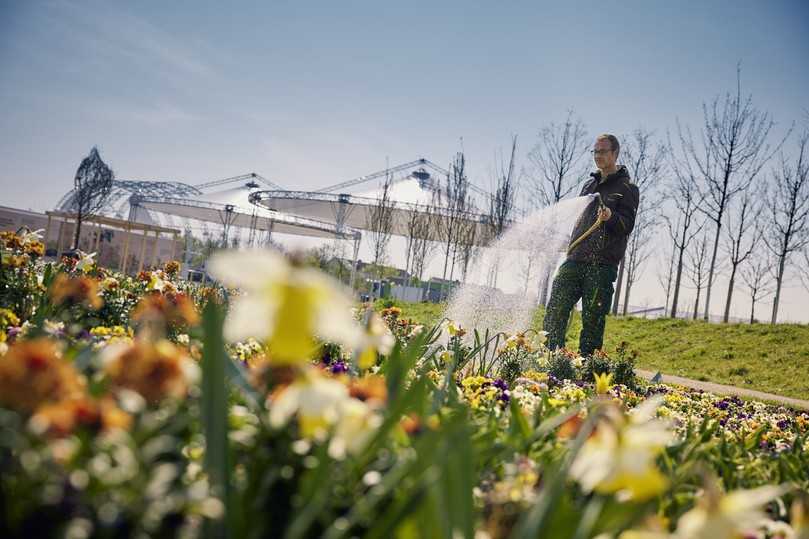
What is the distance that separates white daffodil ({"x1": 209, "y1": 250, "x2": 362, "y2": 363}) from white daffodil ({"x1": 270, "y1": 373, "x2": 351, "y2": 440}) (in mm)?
134

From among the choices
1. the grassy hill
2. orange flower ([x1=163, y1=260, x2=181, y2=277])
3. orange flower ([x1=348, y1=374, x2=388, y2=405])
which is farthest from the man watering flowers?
orange flower ([x1=348, y1=374, x2=388, y2=405])

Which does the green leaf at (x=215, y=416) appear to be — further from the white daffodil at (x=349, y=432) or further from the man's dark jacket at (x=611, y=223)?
the man's dark jacket at (x=611, y=223)

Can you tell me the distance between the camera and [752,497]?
2.08 ft

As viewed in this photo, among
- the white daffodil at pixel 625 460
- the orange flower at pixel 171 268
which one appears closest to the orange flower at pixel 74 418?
the white daffodil at pixel 625 460

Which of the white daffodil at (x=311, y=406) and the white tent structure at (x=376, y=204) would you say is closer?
the white daffodil at (x=311, y=406)

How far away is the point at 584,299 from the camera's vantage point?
5.88 metres

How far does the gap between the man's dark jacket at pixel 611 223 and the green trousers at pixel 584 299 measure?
0.10m

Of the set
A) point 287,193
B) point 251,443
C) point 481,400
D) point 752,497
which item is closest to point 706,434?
point 481,400

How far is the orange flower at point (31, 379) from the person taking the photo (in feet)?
2.02

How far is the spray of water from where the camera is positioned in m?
7.01

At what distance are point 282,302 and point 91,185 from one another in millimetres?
19854

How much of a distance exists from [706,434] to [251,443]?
64.3 inches

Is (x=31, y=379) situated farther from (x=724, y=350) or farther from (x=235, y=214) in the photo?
(x=235, y=214)

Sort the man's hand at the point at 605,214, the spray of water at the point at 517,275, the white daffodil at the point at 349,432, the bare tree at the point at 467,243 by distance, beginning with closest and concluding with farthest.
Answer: the white daffodil at the point at 349,432
the man's hand at the point at 605,214
the spray of water at the point at 517,275
the bare tree at the point at 467,243
